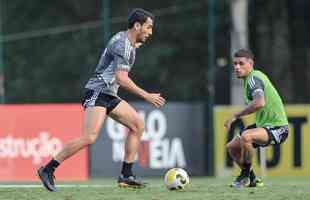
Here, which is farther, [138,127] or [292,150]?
[292,150]

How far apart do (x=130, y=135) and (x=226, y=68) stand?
1327 centimetres

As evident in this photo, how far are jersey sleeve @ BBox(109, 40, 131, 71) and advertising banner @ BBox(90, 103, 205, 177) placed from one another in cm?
957

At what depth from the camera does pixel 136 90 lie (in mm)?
13453

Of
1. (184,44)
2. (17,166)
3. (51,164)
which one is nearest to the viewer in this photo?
(51,164)

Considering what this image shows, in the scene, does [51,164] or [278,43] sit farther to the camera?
[278,43]

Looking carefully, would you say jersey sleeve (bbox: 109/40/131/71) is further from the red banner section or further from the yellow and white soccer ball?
the red banner section

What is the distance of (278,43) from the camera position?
32.7 m

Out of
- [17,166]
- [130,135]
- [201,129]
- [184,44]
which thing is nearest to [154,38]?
[184,44]

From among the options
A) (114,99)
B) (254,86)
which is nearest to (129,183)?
(114,99)

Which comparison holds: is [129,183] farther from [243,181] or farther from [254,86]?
[254,86]

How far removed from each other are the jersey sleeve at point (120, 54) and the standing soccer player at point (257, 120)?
1.48 meters

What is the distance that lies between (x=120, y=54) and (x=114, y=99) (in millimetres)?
588

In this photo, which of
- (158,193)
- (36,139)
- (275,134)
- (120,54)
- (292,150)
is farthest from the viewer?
(292,150)

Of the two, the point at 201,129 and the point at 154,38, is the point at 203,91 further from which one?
the point at 201,129
